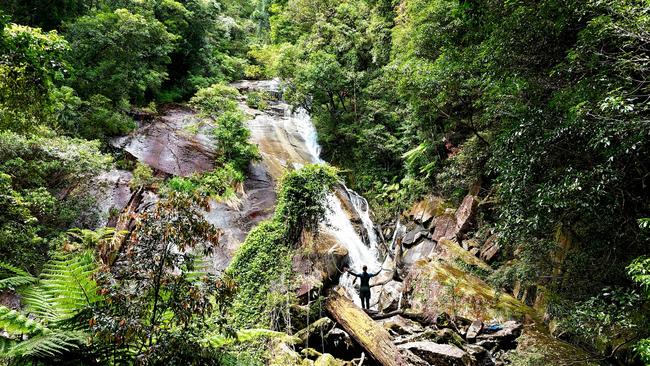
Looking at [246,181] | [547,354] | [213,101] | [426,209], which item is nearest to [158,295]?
[547,354]

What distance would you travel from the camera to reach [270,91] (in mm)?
26750

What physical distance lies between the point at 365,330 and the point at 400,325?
159cm

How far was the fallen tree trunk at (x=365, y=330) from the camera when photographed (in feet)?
19.7

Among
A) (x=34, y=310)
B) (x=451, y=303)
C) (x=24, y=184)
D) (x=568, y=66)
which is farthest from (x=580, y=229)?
(x=24, y=184)

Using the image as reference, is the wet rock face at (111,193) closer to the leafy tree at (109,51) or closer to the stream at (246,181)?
the stream at (246,181)

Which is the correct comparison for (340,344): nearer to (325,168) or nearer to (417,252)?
(325,168)

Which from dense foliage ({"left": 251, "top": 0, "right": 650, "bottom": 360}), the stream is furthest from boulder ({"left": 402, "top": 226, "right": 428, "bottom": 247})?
dense foliage ({"left": 251, "top": 0, "right": 650, "bottom": 360})

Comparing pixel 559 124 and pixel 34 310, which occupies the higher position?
pixel 559 124

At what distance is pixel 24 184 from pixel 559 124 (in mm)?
12168

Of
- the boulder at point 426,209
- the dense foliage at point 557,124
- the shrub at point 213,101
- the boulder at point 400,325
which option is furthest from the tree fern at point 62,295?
the shrub at point 213,101

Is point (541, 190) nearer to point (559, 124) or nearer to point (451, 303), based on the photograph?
point (559, 124)

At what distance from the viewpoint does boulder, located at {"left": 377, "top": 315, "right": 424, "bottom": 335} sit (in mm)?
7623

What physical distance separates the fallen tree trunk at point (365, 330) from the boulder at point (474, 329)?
83.2 inches

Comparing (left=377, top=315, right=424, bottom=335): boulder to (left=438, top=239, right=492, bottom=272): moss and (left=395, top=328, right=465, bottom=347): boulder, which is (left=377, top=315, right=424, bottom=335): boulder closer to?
(left=395, top=328, right=465, bottom=347): boulder
